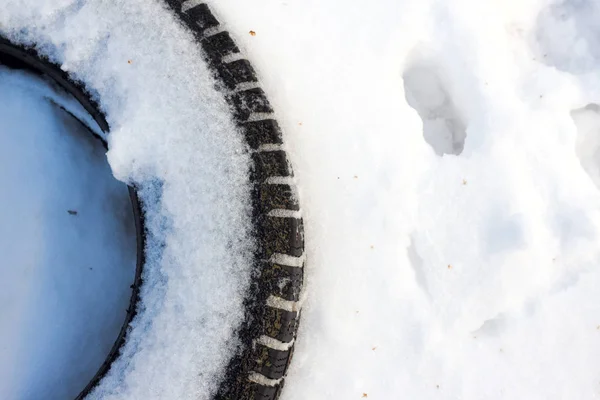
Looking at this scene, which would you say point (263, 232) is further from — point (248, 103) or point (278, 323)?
point (248, 103)

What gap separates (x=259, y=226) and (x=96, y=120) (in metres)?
0.56

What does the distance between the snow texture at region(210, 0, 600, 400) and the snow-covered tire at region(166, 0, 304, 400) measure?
0.48 feet

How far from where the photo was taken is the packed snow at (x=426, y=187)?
1.57 meters

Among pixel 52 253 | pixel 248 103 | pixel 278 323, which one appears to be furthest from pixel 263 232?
pixel 52 253

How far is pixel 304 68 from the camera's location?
1615mm

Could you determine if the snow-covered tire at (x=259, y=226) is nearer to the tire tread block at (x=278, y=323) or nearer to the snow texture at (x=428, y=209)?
the tire tread block at (x=278, y=323)

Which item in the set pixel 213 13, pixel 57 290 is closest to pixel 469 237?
pixel 213 13

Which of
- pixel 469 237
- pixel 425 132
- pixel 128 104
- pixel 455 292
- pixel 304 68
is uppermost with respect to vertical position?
pixel 128 104

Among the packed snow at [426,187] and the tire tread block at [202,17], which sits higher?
the tire tread block at [202,17]

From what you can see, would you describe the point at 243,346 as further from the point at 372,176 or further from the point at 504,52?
the point at 504,52

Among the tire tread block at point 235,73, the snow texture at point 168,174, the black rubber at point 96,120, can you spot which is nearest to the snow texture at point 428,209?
the tire tread block at point 235,73

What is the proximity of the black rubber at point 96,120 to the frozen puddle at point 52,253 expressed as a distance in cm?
15

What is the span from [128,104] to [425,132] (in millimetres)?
937

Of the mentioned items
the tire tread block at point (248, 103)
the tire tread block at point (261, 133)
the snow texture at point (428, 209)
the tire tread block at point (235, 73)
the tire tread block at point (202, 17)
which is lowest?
the snow texture at point (428, 209)
